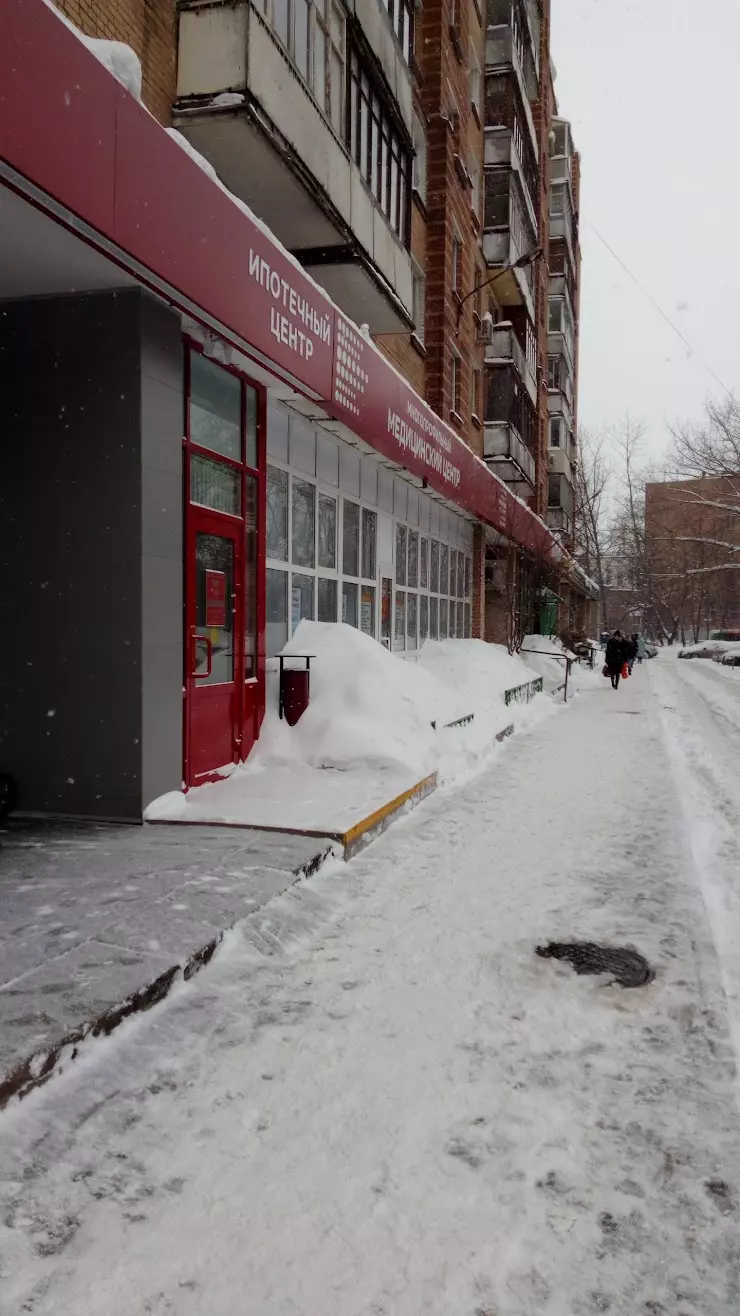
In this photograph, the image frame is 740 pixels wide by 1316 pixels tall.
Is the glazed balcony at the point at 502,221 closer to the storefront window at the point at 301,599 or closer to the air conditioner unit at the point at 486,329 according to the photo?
the air conditioner unit at the point at 486,329

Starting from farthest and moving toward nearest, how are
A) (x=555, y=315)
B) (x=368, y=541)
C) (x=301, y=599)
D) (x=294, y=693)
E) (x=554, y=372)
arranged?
1. (x=554, y=372)
2. (x=555, y=315)
3. (x=368, y=541)
4. (x=301, y=599)
5. (x=294, y=693)

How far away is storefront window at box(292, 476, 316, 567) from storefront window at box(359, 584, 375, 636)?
88.0 inches

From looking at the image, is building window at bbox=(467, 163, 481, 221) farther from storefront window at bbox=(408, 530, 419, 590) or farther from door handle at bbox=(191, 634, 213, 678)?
door handle at bbox=(191, 634, 213, 678)

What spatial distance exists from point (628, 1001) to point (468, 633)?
57.7ft

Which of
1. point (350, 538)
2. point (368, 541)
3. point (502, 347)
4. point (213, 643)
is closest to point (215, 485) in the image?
point (213, 643)

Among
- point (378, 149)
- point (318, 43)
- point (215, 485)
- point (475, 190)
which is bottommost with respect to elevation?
point (215, 485)

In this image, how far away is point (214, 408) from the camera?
7512 mm

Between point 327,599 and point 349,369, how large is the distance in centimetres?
337

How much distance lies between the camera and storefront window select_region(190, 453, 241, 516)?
7.20 m

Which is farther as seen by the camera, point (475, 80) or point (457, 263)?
point (475, 80)

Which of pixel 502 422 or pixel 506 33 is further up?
pixel 506 33

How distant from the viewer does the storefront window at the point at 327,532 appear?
10.9 metres

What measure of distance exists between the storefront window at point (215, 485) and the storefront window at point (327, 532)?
3.03 meters

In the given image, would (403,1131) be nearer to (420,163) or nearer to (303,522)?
(303,522)
